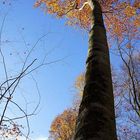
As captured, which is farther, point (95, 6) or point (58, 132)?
point (58, 132)

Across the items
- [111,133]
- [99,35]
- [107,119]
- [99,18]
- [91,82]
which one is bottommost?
[111,133]

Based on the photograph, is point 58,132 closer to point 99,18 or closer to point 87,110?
point 99,18

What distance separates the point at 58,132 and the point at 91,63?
1042 inches

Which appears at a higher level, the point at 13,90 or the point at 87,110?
the point at 13,90

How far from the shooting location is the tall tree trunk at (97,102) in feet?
7.77

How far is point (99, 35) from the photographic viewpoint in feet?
13.9

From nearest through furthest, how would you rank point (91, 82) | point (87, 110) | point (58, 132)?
1. point (87, 110)
2. point (91, 82)
3. point (58, 132)

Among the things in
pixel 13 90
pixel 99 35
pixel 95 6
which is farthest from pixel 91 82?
pixel 95 6

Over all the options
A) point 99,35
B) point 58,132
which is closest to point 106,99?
point 99,35

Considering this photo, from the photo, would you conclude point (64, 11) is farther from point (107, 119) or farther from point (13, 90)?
point (107, 119)

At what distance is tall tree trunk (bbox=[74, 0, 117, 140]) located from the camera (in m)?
2.37

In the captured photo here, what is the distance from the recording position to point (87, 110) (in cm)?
265

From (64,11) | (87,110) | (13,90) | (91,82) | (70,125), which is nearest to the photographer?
(87,110)

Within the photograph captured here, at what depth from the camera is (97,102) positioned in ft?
8.87
